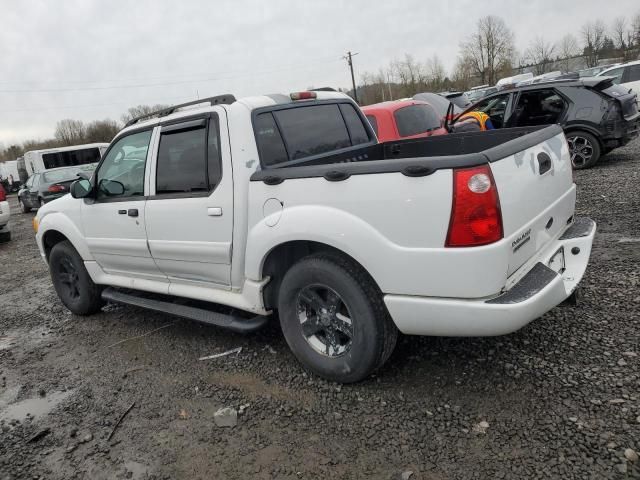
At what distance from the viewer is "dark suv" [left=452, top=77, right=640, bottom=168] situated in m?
8.16

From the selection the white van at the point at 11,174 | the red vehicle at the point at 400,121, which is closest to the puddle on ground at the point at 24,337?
the red vehicle at the point at 400,121

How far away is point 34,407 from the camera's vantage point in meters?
3.41

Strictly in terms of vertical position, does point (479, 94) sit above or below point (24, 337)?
above

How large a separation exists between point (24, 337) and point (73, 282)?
0.68 m

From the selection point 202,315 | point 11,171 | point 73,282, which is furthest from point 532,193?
point 11,171

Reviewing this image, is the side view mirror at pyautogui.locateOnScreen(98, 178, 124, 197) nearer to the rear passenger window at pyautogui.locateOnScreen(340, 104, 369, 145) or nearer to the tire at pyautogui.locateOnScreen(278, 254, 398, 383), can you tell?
the tire at pyautogui.locateOnScreen(278, 254, 398, 383)

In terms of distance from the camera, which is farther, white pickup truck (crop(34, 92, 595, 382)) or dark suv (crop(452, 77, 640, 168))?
dark suv (crop(452, 77, 640, 168))

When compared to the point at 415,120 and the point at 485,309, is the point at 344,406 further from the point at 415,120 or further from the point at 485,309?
the point at 415,120

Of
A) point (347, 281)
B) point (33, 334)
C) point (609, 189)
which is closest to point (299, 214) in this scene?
point (347, 281)

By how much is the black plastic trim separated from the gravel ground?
25.3 inches

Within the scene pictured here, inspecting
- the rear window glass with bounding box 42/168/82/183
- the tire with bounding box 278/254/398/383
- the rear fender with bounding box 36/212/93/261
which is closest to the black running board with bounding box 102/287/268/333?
the tire with bounding box 278/254/398/383

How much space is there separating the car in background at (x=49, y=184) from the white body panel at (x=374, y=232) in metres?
12.2

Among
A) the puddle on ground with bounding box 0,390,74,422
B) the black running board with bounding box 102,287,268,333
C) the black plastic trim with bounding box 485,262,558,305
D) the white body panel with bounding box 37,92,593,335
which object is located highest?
the white body panel with bounding box 37,92,593,335

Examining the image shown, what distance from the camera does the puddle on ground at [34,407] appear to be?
3312 millimetres
